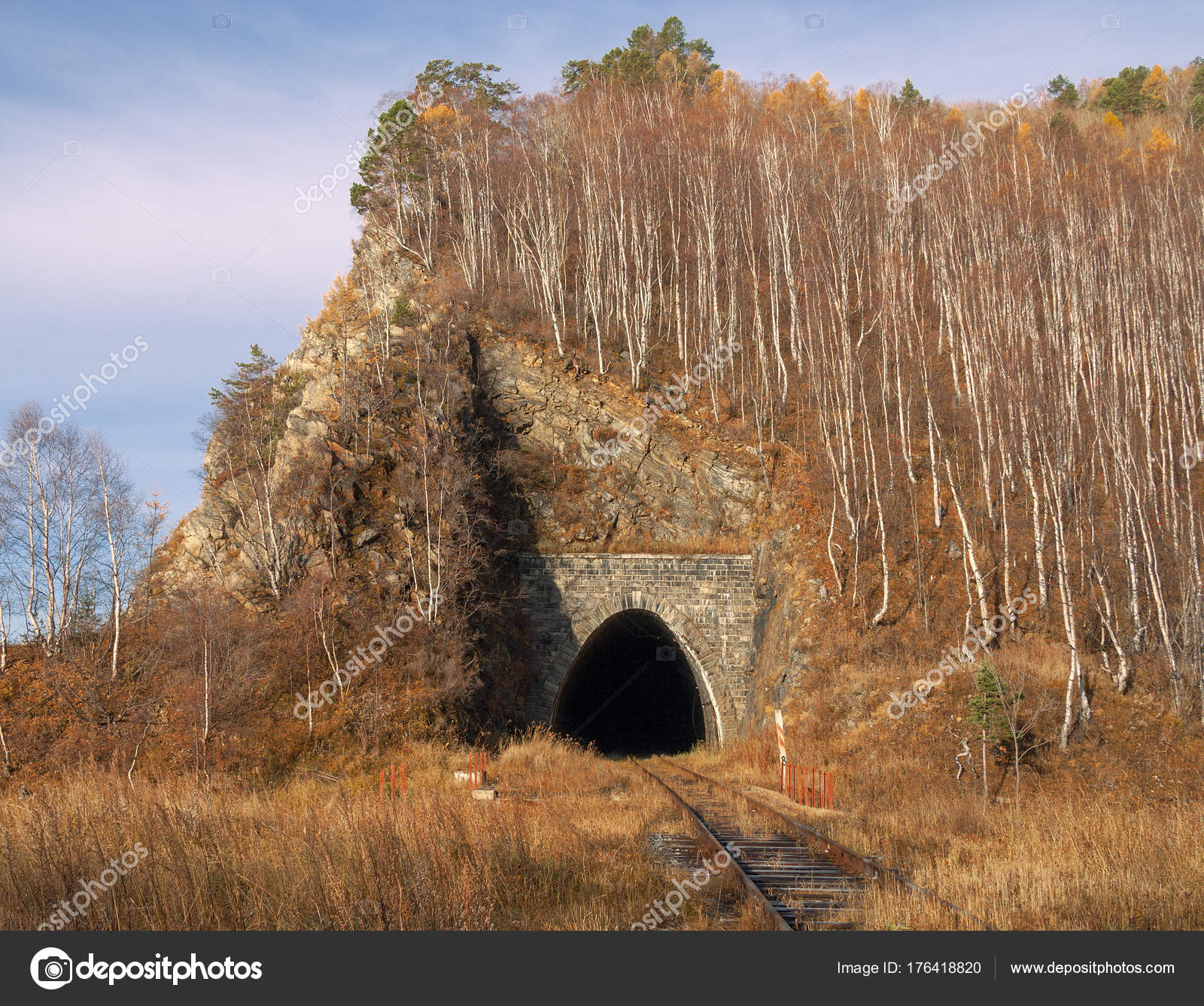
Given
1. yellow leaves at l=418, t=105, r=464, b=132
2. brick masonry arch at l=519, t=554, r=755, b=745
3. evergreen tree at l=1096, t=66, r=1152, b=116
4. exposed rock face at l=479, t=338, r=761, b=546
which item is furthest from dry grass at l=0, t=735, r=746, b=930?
evergreen tree at l=1096, t=66, r=1152, b=116

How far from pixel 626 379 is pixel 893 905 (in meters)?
25.9

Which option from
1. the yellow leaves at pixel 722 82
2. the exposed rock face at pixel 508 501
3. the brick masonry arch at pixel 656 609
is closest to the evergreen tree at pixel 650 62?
the yellow leaves at pixel 722 82

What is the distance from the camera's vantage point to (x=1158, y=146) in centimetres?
3866

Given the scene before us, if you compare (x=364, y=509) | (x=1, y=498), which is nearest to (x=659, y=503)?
(x=364, y=509)

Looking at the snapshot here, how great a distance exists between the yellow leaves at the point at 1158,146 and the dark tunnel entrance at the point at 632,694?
2941 cm

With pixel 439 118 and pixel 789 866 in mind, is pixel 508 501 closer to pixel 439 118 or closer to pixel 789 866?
pixel 789 866

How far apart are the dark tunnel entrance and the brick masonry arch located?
553 mm

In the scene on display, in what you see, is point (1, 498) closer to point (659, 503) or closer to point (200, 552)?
point (200, 552)

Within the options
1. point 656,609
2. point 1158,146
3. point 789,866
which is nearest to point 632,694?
point 656,609

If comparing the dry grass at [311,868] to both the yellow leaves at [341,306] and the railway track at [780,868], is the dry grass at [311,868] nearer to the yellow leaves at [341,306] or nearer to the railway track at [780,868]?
the railway track at [780,868]

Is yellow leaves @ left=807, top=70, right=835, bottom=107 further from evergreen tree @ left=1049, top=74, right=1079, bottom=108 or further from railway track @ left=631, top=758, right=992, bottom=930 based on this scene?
railway track @ left=631, top=758, right=992, bottom=930

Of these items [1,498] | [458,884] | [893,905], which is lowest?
[893,905]

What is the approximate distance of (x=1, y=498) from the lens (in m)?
19.5

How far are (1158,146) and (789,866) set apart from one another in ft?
146
